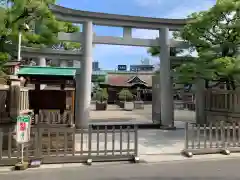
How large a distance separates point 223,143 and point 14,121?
7001mm

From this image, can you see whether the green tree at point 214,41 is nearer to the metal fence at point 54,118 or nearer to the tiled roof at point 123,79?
the metal fence at point 54,118

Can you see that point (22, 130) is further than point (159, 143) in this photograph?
No

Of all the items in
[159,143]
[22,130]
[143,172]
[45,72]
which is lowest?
[143,172]

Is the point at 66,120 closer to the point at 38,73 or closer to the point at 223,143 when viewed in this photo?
the point at 38,73

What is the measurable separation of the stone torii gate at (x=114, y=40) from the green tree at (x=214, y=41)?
1497mm

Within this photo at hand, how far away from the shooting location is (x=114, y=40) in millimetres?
14656

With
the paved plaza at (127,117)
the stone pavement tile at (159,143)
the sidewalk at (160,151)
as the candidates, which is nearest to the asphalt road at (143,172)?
the sidewalk at (160,151)

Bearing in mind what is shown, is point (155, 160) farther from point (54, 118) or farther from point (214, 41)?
point (214, 41)

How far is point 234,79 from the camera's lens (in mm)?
13133

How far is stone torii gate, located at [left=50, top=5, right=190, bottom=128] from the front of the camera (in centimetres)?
1395

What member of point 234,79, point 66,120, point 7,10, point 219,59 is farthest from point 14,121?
point 234,79

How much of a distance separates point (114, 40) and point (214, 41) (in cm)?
494

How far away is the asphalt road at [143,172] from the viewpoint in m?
6.64

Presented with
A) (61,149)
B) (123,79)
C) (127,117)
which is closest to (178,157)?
(61,149)
